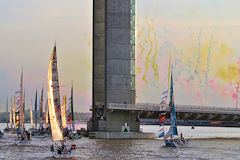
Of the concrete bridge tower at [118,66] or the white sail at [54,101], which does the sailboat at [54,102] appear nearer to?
the white sail at [54,101]

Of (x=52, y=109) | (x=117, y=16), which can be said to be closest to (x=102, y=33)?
(x=117, y=16)

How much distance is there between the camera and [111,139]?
3246 inches

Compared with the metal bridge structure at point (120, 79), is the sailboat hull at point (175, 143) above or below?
below

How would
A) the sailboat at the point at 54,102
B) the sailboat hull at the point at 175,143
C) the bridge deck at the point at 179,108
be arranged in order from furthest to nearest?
the bridge deck at the point at 179,108
the sailboat hull at the point at 175,143
the sailboat at the point at 54,102

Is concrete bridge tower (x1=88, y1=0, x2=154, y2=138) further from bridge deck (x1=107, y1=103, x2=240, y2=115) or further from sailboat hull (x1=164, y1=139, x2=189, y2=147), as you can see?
sailboat hull (x1=164, y1=139, x2=189, y2=147)

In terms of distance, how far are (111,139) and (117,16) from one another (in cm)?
1876

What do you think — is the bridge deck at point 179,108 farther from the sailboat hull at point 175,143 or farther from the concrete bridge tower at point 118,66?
the sailboat hull at point 175,143

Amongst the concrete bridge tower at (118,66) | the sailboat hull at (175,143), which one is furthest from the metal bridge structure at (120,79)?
the sailboat hull at (175,143)

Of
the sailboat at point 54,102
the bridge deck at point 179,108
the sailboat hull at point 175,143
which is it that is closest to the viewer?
the sailboat at point 54,102

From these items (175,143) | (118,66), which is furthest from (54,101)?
(118,66)

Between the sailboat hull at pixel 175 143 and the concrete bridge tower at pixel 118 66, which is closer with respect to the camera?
the sailboat hull at pixel 175 143

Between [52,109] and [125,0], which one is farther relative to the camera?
[125,0]

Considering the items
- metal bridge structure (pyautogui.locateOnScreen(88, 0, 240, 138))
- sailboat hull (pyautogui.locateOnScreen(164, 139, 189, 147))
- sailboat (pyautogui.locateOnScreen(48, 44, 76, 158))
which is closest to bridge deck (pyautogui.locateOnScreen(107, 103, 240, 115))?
metal bridge structure (pyautogui.locateOnScreen(88, 0, 240, 138))

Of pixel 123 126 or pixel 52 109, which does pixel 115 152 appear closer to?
pixel 52 109
